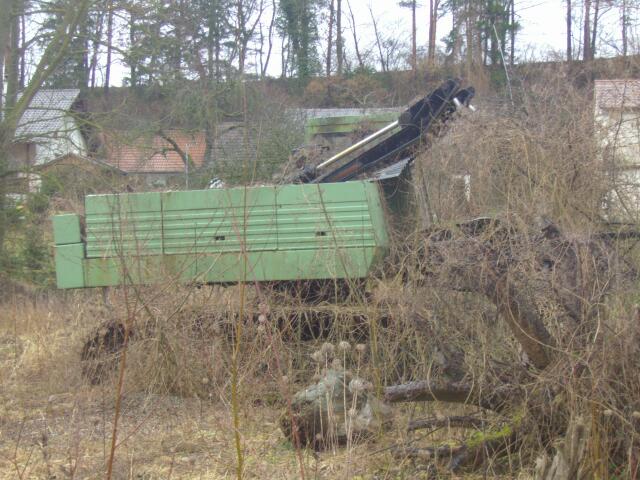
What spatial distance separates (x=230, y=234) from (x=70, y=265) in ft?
4.67

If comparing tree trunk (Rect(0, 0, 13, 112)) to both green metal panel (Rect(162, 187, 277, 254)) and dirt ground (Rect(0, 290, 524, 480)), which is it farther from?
green metal panel (Rect(162, 187, 277, 254))

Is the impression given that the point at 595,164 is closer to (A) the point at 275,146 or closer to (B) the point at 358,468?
(B) the point at 358,468

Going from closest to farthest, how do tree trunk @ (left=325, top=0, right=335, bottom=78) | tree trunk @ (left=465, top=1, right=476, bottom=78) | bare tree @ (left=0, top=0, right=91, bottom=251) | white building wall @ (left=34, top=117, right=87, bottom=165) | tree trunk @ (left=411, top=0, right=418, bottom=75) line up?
bare tree @ (left=0, top=0, right=91, bottom=251)
white building wall @ (left=34, top=117, right=87, bottom=165)
tree trunk @ (left=465, top=1, right=476, bottom=78)
tree trunk @ (left=411, top=0, right=418, bottom=75)
tree trunk @ (left=325, top=0, right=335, bottom=78)

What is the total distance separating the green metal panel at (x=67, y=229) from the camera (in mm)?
6941

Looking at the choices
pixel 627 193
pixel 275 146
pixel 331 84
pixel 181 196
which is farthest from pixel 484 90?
pixel 181 196

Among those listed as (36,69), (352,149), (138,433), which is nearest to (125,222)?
(138,433)

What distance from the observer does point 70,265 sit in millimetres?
6883

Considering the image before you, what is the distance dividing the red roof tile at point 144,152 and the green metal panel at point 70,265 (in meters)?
3.48

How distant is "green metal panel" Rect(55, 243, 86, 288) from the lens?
6.85 m

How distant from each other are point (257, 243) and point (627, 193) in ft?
11.8

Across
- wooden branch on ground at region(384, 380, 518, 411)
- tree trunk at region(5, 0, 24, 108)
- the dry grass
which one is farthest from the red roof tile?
wooden branch on ground at region(384, 380, 518, 411)

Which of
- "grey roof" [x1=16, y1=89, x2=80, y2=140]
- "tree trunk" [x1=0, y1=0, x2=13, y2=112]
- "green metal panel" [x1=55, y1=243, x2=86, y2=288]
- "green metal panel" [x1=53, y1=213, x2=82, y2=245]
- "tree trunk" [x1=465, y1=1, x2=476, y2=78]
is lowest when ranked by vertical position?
"green metal panel" [x1=55, y1=243, x2=86, y2=288]

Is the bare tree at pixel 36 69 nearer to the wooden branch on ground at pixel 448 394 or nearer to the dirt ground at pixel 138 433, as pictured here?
the dirt ground at pixel 138 433

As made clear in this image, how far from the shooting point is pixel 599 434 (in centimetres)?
400
